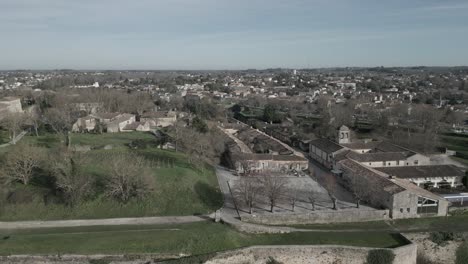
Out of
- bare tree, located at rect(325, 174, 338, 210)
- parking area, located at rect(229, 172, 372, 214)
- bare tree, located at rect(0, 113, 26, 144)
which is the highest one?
bare tree, located at rect(0, 113, 26, 144)

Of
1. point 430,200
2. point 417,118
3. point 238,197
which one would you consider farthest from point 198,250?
point 417,118

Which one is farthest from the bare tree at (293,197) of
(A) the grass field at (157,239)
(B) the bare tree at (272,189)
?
(A) the grass field at (157,239)

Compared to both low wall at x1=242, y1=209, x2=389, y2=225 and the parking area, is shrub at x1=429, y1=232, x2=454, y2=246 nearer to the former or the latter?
low wall at x1=242, y1=209, x2=389, y2=225

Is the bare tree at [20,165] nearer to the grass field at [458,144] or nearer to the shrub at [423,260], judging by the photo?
the shrub at [423,260]

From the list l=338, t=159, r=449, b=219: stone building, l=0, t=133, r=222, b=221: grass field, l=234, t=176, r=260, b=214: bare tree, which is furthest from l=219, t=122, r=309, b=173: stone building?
l=338, t=159, r=449, b=219: stone building

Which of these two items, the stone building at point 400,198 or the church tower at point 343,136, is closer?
the stone building at point 400,198

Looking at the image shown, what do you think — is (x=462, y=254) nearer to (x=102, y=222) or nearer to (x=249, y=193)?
(x=249, y=193)
